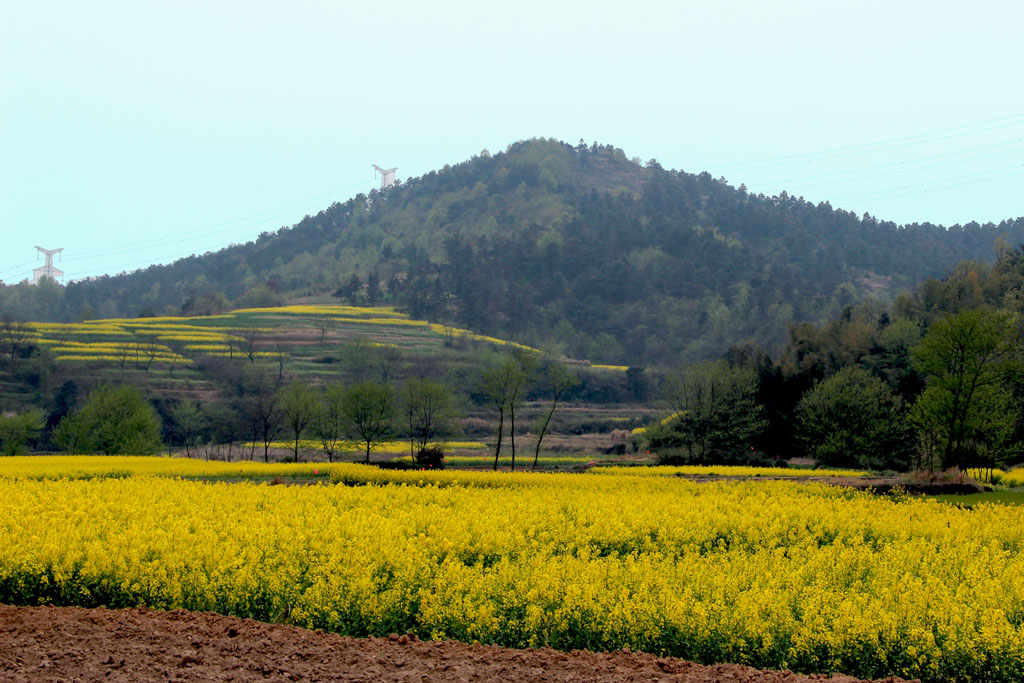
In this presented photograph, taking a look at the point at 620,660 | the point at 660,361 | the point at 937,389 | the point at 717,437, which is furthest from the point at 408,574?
the point at 660,361

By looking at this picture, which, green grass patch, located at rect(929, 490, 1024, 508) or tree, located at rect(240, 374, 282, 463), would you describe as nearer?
green grass patch, located at rect(929, 490, 1024, 508)

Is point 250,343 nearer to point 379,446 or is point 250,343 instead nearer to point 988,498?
point 379,446

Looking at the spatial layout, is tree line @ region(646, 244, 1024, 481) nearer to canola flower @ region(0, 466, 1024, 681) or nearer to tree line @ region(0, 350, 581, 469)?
tree line @ region(0, 350, 581, 469)

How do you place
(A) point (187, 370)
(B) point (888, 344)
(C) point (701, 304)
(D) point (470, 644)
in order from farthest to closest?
(C) point (701, 304) < (A) point (187, 370) < (B) point (888, 344) < (D) point (470, 644)

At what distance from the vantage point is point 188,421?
85125 millimetres

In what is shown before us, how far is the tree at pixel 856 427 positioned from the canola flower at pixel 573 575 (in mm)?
38523

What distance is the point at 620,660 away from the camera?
10.2 meters

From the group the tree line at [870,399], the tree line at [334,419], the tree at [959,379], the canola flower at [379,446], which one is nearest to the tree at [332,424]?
the tree line at [334,419]

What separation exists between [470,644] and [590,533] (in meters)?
6.70

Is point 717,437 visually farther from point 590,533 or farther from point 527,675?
point 527,675

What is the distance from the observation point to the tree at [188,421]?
86.0m

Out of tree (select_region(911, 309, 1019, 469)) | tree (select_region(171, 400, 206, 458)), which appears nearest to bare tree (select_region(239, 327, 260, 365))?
tree (select_region(171, 400, 206, 458))

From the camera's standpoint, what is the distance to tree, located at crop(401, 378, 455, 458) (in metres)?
68.4

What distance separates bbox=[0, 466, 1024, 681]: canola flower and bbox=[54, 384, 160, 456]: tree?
43.4 metres
